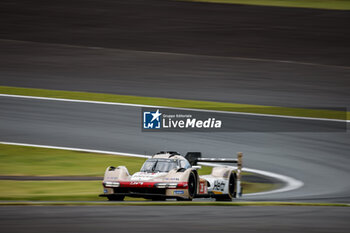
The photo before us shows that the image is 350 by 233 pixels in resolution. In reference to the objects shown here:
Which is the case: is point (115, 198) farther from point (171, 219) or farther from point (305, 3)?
point (305, 3)

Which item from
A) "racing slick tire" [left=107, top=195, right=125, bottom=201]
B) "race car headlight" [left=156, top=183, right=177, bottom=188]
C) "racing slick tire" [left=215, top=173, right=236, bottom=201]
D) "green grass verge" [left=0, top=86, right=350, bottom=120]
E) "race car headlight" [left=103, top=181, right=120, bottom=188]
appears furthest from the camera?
"green grass verge" [left=0, top=86, right=350, bottom=120]

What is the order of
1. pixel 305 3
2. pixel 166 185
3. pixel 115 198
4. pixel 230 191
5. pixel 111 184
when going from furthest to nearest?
pixel 305 3 < pixel 230 191 < pixel 115 198 < pixel 111 184 < pixel 166 185

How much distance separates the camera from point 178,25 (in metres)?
31.5

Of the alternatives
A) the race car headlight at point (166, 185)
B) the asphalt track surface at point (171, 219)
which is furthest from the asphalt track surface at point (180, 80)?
the race car headlight at point (166, 185)

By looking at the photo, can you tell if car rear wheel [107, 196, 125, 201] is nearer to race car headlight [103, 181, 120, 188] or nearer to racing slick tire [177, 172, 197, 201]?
race car headlight [103, 181, 120, 188]

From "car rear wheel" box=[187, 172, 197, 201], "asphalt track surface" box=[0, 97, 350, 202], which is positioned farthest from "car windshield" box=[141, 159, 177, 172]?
"asphalt track surface" box=[0, 97, 350, 202]

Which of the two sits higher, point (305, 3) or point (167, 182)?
point (305, 3)

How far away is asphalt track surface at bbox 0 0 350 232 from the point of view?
9.74m

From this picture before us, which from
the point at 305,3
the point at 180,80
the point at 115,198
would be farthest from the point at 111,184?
the point at 305,3

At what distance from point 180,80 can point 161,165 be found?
13.1 m

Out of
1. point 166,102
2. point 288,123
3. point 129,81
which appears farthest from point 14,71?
point 288,123

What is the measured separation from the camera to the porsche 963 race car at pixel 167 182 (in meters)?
12.4

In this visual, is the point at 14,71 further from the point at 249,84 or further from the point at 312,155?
the point at 312,155

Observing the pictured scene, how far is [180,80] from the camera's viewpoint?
26.0 metres
